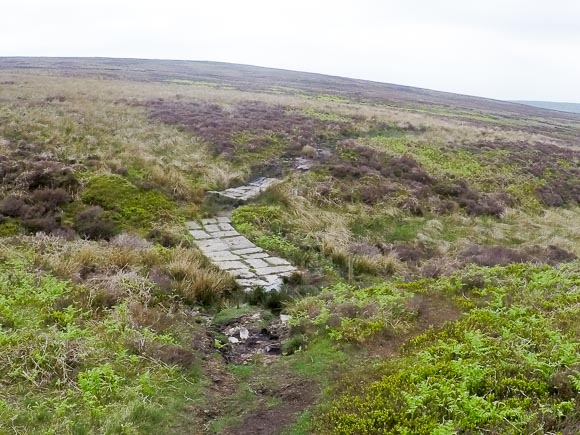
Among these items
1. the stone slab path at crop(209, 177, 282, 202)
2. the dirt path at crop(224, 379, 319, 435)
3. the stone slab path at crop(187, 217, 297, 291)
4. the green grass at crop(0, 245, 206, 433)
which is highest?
the stone slab path at crop(209, 177, 282, 202)

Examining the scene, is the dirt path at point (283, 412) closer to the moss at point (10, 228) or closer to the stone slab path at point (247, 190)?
the moss at point (10, 228)

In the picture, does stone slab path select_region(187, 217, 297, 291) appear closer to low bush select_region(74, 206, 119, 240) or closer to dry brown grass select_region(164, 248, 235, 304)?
dry brown grass select_region(164, 248, 235, 304)

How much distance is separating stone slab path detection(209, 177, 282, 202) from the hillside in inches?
4.9

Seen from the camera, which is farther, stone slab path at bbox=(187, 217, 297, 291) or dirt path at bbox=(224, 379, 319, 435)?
stone slab path at bbox=(187, 217, 297, 291)

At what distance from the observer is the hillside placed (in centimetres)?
529

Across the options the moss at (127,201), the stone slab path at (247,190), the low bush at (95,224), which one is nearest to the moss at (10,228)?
the low bush at (95,224)

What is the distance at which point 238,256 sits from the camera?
11344 mm

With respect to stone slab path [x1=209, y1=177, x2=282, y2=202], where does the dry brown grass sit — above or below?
below

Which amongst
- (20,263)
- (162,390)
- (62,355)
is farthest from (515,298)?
(20,263)

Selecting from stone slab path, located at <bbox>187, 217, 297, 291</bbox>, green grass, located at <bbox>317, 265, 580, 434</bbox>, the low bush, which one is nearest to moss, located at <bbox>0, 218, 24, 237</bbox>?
the low bush

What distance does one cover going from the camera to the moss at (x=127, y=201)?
1275 cm

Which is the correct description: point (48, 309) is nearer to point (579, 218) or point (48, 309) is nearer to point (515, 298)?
point (515, 298)

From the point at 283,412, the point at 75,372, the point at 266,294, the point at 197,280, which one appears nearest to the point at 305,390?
the point at 283,412

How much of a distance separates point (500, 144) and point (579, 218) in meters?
12.1
